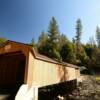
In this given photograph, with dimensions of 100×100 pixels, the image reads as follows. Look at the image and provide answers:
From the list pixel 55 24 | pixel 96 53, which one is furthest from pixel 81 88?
pixel 55 24

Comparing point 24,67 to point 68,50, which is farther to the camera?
point 68,50

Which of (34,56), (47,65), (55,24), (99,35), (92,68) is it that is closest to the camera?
(34,56)

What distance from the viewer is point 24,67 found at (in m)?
14.0

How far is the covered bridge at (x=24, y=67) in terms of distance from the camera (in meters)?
10.8

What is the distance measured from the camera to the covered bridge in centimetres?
1075

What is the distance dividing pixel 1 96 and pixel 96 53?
41386 millimetres

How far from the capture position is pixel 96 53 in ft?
153

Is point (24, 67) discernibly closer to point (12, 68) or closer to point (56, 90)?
point (12, 68)

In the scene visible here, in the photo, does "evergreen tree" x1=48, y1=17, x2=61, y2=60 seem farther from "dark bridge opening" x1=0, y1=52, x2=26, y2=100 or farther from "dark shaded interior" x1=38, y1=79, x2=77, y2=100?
"dark bridge opening" x1=0, y1=52, x2=26, y2=100

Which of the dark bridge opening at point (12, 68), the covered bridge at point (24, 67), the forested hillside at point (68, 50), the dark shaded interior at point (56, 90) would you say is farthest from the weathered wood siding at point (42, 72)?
the forested hillside at point (68, 50)

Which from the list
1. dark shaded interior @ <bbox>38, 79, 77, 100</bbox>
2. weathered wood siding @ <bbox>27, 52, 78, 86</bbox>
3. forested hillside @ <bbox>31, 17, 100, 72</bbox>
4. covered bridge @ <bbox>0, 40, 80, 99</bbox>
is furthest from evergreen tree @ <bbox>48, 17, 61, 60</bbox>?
covered bridge @ <bbox>0, 40, 80, 99</bbox>

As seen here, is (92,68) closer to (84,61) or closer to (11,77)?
(84,61)

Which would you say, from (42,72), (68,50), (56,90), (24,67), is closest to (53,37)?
(68,50)

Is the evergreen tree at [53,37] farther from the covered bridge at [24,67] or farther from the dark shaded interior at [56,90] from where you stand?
the covered bridge at [24,67]
